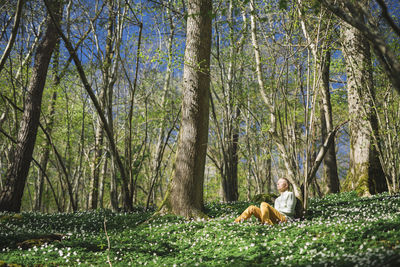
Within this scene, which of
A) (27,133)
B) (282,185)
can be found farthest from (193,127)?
(27,133)

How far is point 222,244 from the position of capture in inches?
207

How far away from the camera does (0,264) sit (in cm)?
446

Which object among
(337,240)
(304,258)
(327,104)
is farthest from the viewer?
(327,104)

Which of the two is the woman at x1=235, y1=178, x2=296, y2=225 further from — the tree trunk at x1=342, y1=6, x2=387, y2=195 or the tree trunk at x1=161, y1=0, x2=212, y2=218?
the tree trunk at x1=342, y1=6, x2=387, y2=195

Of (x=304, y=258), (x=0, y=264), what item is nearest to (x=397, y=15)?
(x=304, y=258)

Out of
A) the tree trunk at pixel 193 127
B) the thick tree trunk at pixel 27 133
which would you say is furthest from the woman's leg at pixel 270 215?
the thick tree trunk at pixel 27 133

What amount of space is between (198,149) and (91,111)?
511 inches

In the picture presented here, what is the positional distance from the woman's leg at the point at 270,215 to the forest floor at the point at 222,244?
225 millimetres

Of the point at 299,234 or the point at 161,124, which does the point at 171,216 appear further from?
the point at 161,124

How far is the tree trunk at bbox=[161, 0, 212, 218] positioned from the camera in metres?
7.76

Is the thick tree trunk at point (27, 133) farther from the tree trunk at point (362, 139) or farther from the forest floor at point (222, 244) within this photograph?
the tree trunk at point (362, 139)

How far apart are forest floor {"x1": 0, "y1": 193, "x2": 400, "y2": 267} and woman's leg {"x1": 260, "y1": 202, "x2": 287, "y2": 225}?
0.23 metres

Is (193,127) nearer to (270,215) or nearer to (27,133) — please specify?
(270,215)

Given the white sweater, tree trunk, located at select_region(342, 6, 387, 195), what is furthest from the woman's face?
tree trunk, located at select_region(342, 6, 387, 195)
